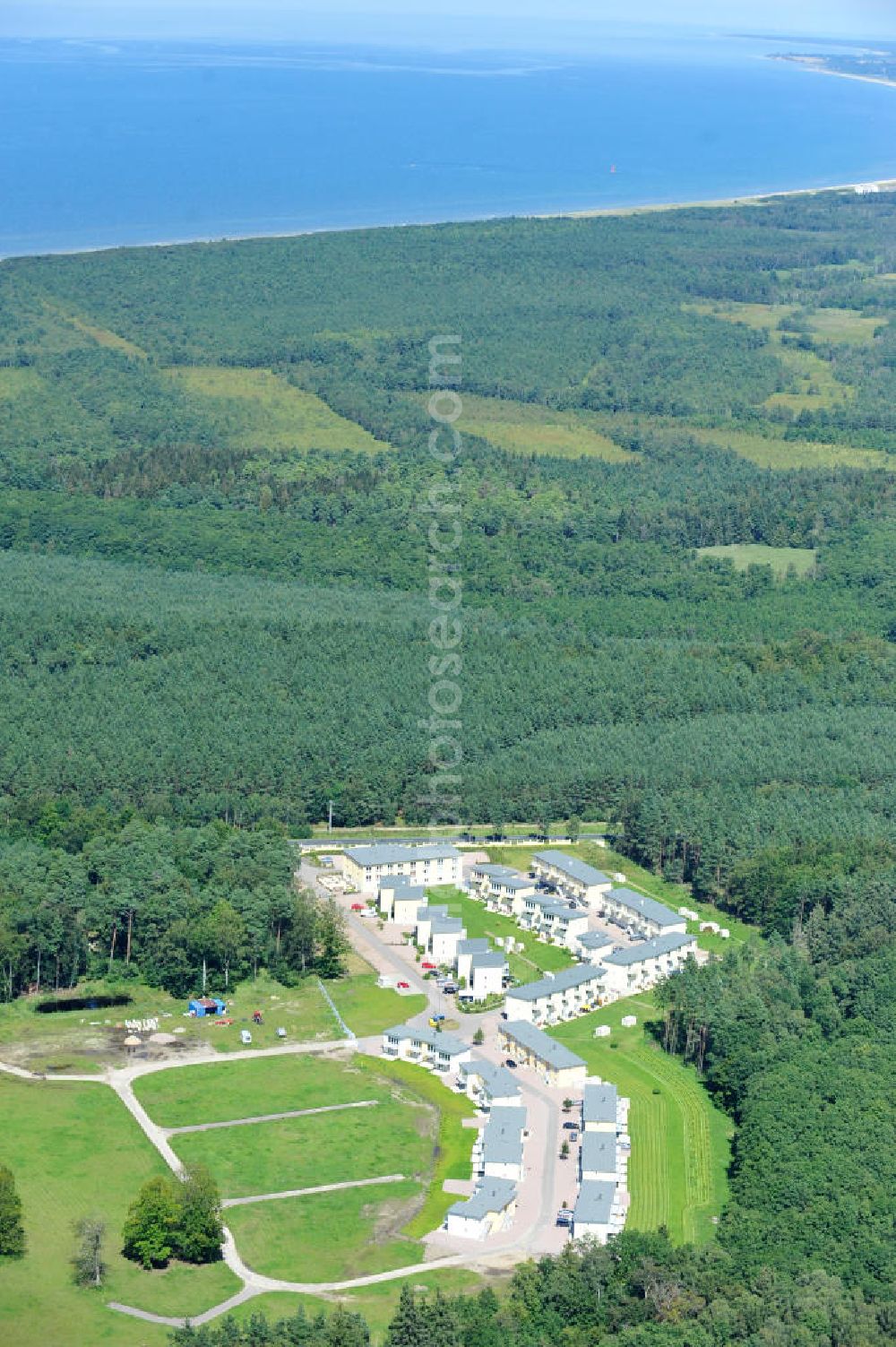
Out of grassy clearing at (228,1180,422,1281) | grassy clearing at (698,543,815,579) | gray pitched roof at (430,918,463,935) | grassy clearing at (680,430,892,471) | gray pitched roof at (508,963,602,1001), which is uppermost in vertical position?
grassy clearing at (228,1180,422,1281)

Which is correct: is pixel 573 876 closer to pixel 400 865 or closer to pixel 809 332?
pixel 400 865

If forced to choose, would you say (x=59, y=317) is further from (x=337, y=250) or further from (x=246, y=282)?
(x=337, y=250)

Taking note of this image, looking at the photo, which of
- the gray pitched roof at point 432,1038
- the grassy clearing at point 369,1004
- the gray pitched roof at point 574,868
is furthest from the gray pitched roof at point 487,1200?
the gray pitched roof at point 574,868

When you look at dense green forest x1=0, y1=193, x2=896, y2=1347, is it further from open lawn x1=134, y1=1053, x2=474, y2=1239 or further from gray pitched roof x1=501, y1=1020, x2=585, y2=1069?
open lawn x1=134, y1=1053, x2=474, y2=1239

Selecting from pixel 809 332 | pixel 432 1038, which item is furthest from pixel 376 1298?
pixel 809 332

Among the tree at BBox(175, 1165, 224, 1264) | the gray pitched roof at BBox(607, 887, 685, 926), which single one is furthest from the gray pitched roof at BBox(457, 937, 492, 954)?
the tree at BBox(175, 1165, 224, 1264)

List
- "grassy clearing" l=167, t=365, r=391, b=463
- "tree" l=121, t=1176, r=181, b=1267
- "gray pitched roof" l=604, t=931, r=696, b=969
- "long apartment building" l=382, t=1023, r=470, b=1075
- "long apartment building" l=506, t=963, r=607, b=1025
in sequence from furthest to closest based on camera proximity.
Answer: "grassy clearing" l=167, t=365, r=391, b=463, "gray pitched roof" l=604, t=931, r=696, b=969, "long apartment building" l=506, t=963, r=607, b=1025, "long apartment building" l=382, t=1023, r=470, b=1075, "tree" l=121, t=1176, r=181, b=1267

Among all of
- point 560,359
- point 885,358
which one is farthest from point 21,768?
point 885,358

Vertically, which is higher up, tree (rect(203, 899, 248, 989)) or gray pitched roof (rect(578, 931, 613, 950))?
tree (rect(203, 899, 248, 989))
